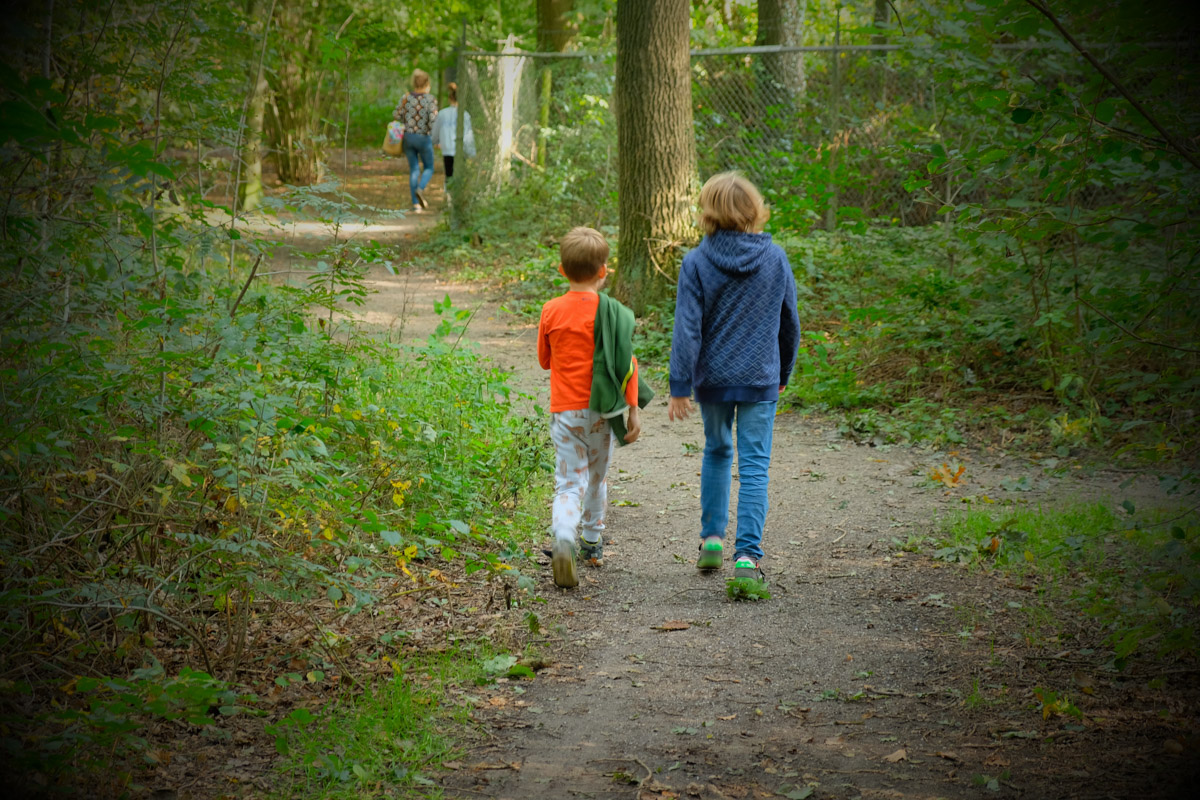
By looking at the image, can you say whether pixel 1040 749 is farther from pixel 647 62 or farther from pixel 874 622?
pixel 647 62

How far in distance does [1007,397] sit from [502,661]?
5232 mm

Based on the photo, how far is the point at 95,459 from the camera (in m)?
3.60

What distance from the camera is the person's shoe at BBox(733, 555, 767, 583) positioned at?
173 inches

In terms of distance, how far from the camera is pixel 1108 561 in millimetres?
4504

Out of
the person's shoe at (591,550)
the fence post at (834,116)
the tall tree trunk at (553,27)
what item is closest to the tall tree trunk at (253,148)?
the person's shoe at (591,550)

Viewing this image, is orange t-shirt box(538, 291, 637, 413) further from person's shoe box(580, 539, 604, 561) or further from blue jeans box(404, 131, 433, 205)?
blue jeans box(404, 131, 433, 205)

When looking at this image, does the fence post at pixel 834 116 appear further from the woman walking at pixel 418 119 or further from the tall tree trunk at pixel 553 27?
the woman walking at pixel 418 119

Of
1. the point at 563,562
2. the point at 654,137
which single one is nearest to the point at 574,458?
the point at 563,562

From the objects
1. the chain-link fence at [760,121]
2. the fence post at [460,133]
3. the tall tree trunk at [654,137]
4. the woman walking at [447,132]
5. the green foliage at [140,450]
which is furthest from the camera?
the woman walking at [447,132]

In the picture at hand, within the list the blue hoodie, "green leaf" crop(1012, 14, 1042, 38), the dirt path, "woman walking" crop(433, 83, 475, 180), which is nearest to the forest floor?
the dirt path

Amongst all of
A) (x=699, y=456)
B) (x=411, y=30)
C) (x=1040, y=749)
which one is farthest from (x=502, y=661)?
(x=411, y=30)

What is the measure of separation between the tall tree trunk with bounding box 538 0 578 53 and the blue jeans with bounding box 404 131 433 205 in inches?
123

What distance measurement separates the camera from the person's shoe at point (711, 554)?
464 centimetres

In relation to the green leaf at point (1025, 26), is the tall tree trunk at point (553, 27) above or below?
above
